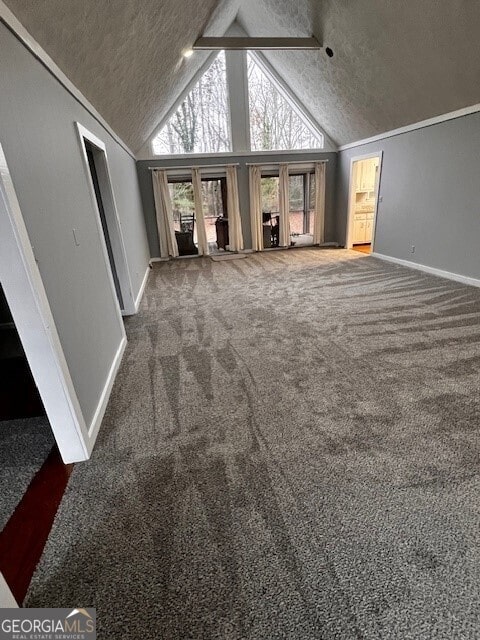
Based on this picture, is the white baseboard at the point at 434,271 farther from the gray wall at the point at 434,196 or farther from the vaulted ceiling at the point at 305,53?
the vaulted ceiling at the point at 305,53

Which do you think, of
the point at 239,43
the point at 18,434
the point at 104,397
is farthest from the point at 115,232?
the point at 239,43

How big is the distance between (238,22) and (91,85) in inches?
205

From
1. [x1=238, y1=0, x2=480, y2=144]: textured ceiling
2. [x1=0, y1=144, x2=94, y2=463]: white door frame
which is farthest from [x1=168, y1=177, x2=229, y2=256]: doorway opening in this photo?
[x1=0, y1=144, x2=94, y2=463]: white door frame

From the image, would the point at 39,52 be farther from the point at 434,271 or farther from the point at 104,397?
the point at 434,271

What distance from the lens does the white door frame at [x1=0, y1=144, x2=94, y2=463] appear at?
1230 mm

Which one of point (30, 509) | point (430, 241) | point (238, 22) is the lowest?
point (30, 509)

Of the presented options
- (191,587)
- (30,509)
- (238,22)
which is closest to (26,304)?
(30,509)

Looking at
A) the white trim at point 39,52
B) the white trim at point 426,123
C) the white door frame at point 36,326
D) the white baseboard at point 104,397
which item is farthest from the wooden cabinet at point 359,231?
the white door frame at point 36,326

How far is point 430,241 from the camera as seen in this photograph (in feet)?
15.2

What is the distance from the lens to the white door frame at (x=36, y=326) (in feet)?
4.04

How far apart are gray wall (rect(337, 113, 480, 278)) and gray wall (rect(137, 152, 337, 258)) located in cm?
148

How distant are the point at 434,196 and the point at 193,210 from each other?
4664mm

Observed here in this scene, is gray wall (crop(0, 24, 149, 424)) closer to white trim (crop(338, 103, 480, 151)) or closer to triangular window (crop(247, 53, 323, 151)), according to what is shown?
white trim (crop(338, 103, 480, 151))

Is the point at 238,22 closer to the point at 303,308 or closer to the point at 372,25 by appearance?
the point at 372,25
